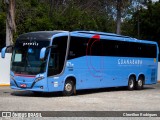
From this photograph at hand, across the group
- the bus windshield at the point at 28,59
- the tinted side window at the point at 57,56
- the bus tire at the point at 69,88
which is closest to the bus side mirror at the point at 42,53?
the bus windshield at the point at 28,59

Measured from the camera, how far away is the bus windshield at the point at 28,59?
18.9m

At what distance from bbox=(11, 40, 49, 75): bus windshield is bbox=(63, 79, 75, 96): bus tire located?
5.85 ft

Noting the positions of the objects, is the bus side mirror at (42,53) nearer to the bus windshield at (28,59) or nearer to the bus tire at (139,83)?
the bus windshield at (28,59)

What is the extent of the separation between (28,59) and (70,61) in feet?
6.96

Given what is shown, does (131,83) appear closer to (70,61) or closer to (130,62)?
(130,62)

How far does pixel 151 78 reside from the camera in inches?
1096

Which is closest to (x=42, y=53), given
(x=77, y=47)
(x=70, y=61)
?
(x=70, y=61)

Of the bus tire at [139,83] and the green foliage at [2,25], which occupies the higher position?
the green foliage at [2,25]

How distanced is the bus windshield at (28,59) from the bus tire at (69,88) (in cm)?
178

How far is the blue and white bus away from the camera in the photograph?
744 inches

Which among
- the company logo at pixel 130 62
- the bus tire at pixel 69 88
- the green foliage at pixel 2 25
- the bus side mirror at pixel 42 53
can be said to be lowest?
the bus tire at pixel 69 88

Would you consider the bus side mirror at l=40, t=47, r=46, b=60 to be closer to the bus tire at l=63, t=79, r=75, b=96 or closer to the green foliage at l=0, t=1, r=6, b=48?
the bus tire at l=63, t=79, r=75, b=96

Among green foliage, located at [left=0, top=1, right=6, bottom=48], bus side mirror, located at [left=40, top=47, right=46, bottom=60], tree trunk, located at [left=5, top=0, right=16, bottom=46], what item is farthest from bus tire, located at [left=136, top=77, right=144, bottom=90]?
green foliage, located at [left=0, top=1, right=6, bottom=48]

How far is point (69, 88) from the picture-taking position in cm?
2023
